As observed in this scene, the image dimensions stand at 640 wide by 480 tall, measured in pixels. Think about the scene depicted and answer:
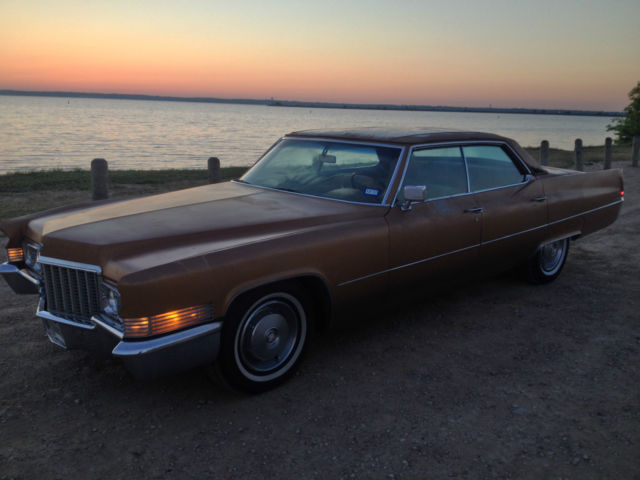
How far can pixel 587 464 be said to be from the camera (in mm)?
2615

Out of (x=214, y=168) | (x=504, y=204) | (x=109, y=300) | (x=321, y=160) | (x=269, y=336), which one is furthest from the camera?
(x=214, y=168)

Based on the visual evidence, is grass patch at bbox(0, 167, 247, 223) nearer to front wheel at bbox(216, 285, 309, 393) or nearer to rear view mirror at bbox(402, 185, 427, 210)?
front wheel at bbox(216, 285, 309, 393)

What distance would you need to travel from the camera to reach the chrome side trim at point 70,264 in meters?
2.83

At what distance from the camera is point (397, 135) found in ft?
14.0

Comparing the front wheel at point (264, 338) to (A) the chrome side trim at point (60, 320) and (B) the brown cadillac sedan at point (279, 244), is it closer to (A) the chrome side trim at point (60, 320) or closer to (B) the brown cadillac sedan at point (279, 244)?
(B) the brown cadillac sedan at point (279, 244)

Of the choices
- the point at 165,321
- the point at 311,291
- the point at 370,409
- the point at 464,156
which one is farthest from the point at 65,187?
the point at 370,409

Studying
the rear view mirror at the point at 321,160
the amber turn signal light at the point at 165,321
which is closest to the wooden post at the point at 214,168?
the rear view mirror at the point at 321,160

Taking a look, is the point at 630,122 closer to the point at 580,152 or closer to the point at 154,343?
the point at 580,152

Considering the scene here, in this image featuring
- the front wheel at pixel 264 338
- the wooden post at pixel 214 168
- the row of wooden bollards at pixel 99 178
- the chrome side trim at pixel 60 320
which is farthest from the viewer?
the wooden post at pixel 214 168

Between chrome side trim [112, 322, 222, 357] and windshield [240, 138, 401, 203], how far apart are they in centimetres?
164

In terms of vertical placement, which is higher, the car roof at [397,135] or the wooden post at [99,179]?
the car roof at [397,135]

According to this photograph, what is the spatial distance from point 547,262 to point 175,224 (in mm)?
3882

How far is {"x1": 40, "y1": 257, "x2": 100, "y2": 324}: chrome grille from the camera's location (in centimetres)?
288

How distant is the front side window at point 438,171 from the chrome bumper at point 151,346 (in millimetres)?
1796
